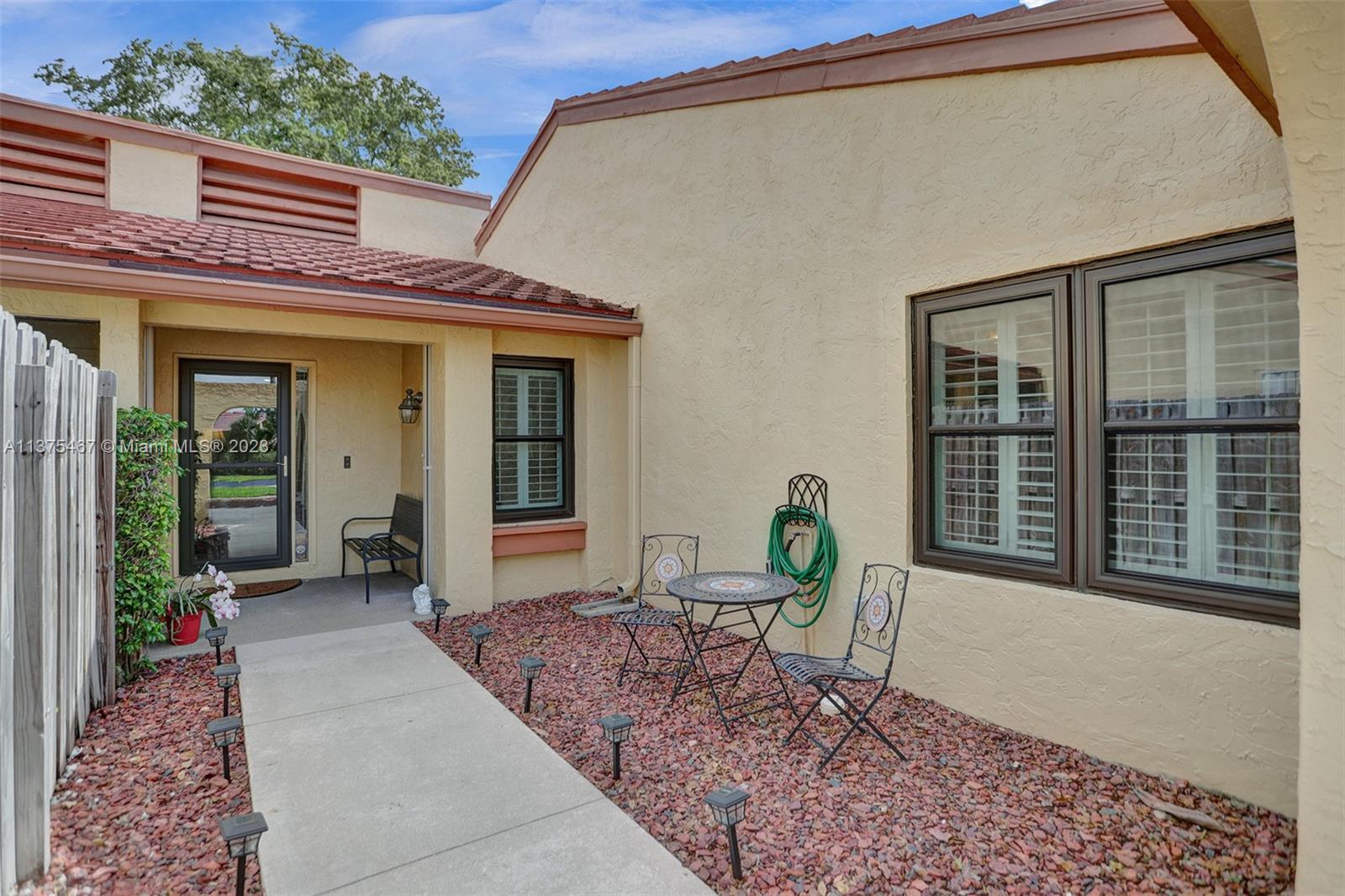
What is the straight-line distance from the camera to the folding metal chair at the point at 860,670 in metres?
3.51

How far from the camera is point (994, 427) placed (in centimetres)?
402

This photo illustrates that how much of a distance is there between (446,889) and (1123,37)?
4.81 meters

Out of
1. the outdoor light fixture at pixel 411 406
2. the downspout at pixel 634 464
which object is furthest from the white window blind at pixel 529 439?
the outdoor light fixture at pixel 411 406

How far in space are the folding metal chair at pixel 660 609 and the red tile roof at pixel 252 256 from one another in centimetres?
233

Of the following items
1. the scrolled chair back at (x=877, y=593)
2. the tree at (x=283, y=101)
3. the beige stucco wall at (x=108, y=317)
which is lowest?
the scrolled chair back at (x=877, y=593)

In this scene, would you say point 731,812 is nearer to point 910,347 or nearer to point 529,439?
point 910,347

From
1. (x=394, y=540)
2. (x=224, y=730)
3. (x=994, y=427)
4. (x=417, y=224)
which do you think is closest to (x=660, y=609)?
(x=994, y=427)

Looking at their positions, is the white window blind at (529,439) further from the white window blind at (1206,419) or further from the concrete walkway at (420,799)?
the white window blind at (1206,419)

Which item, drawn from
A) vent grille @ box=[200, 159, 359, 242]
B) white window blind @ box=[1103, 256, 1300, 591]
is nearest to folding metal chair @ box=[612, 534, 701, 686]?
white window blind @ box=[1103, 256, 1300, 591]

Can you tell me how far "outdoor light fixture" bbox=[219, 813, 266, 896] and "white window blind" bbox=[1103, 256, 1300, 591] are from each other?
398cm

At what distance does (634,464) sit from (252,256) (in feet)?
12.3

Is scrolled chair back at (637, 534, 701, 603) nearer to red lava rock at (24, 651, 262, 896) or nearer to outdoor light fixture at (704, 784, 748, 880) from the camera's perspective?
outdoor light fixture at (704, 784, 748, 880)

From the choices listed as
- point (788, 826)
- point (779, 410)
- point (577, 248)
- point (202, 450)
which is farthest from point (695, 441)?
point (202, 450)

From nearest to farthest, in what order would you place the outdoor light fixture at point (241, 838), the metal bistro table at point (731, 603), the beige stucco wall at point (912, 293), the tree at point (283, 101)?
1. the outdoor light fixture at point (241, 838)
2. the beige stucco wall at point (912, 293)
3. the metal bistro table at point (731, 603)
4. the tree at point (283, 101)
